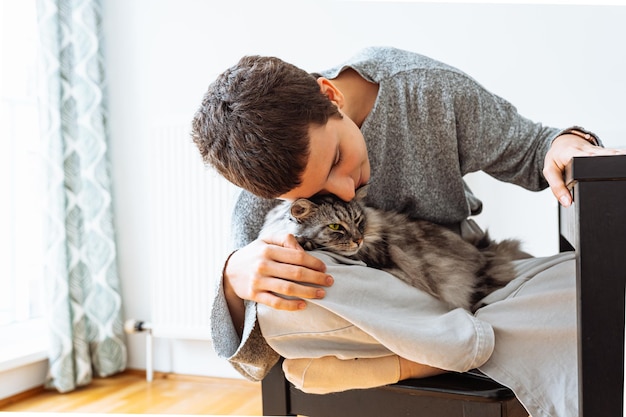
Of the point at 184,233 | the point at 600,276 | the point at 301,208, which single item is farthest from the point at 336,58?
the point at 600,276

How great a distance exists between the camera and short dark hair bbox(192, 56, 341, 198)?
3.02 feet

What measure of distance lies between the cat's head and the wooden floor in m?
1.38

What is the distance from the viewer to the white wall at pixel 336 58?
2.00 meters

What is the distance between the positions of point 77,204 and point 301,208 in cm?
189

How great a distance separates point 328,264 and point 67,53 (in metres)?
2.20

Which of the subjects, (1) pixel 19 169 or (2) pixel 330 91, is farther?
(1) pixel 19 169

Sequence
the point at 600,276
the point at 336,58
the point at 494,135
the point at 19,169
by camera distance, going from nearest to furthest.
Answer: the point at 600,276 < the point at 494,135 < the point at 336,58 < the point at 19,169

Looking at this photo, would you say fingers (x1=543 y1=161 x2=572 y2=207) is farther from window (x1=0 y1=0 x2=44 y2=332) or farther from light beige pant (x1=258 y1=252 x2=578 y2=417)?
window (x1=0 y1=0 x2=44 y2=332)

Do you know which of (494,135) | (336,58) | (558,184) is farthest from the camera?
(336,58)

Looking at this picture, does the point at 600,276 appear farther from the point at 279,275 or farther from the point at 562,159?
the point at 279,275

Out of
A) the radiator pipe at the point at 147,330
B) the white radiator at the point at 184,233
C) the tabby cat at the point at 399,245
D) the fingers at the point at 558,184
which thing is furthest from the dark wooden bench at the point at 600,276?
the radiator pipe at the point at 147,330

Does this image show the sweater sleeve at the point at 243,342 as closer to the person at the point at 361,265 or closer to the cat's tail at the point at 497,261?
the person at the point at 361,265

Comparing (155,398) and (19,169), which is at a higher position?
(19,169)

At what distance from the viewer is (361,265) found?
956 mm
